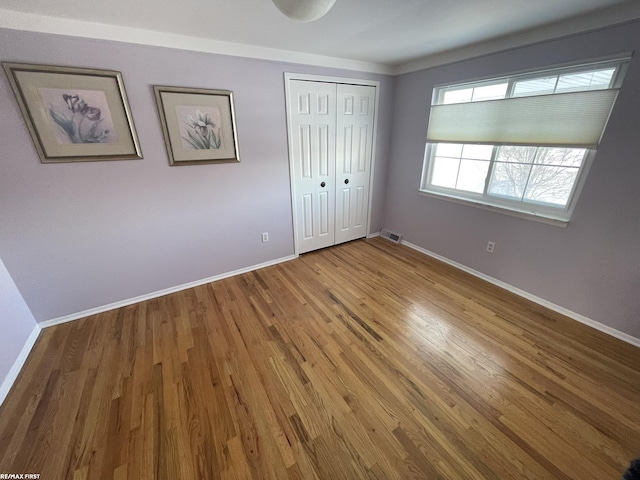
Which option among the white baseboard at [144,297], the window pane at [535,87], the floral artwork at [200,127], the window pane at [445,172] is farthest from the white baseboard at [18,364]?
the window pane at [535,87]

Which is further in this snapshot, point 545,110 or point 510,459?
point 545,110

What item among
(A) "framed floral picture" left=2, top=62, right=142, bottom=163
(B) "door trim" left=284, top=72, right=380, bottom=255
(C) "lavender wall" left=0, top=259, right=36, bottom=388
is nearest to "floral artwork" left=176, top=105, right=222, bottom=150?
(A) "framed floral picture" left=2, top=62, right=142, bottom=163

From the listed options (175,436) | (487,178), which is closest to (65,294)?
(175,436)

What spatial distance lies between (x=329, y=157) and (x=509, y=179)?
194 centimetres

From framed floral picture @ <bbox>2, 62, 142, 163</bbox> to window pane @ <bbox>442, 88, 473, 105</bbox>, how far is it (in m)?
3.14

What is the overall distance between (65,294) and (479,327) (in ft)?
11.6

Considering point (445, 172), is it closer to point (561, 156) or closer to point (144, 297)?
point (561, 156)

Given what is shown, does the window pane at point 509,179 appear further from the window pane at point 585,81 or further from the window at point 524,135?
the window pane at point 585,81

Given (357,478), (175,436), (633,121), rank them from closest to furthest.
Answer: (357,478)
(175,436)
(633,121)

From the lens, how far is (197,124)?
2188 millimetres

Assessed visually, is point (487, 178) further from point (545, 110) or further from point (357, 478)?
point (357, 478)

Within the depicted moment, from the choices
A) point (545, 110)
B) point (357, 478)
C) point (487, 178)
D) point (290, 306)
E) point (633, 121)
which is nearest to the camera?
point (357, 478)

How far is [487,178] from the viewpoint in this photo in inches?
99.7

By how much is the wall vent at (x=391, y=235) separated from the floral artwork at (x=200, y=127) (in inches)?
104
